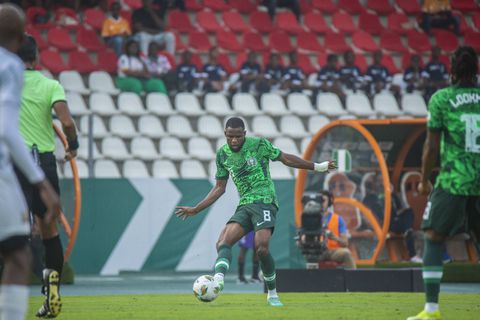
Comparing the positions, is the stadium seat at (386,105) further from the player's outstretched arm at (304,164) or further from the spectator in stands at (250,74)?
the player's outstretched arm at (304,164)

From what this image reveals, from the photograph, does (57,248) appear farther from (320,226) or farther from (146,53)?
(146,53)

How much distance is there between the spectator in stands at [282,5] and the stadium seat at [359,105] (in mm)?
3782

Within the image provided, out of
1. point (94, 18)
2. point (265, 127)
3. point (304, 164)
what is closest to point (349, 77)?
point (265, 127)

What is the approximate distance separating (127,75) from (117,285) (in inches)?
293

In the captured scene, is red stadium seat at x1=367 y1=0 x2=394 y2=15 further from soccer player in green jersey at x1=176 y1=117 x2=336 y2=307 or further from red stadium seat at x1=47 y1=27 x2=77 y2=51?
soccer player in green jersey at x1=176 y1=117 x2=336 y2=307

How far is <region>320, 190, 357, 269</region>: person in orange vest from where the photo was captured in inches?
742

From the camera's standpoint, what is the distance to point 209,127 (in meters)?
25.4

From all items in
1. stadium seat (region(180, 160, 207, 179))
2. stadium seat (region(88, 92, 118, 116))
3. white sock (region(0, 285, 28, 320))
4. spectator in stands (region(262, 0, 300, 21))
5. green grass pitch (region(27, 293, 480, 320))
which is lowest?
green grass pitch (region(27, 293, 480, 320))

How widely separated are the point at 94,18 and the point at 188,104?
3.65 metres

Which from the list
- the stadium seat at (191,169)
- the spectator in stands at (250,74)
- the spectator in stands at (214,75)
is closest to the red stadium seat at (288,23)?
the spectator in stands at (250,74)

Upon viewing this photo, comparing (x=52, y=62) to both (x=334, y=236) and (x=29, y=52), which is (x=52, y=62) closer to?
(x=334, y=236)

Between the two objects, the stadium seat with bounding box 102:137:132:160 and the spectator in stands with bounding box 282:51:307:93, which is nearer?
the stadium seat with bounding box 102:137:132:160

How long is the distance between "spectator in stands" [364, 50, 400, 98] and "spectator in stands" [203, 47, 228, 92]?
4163 mm

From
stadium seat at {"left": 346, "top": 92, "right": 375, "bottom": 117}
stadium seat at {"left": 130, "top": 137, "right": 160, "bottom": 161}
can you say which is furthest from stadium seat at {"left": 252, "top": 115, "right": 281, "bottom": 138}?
stadium seat at {"left": 130, "top": 137, "right": 160, "bottom": 161}
